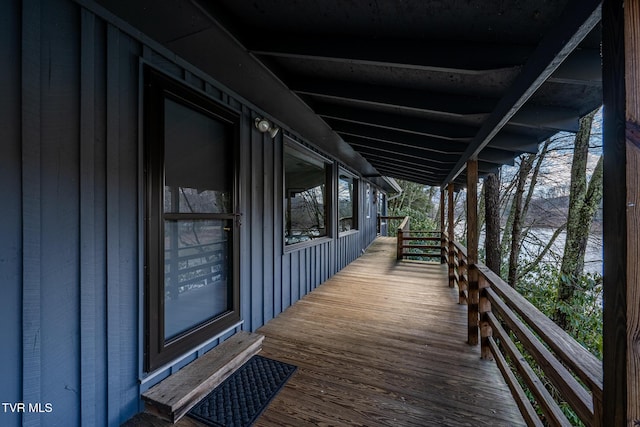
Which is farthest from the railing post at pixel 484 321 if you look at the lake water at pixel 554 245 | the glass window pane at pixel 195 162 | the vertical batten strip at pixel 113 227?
the lake water at pixel 554 245

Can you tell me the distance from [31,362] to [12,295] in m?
0.33

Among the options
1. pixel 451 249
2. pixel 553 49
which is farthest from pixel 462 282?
pixel 553 49

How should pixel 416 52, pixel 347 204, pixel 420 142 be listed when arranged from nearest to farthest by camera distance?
pixel 416 52 < pixel 420 142 < pixel 347 204

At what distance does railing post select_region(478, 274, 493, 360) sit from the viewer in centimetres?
236

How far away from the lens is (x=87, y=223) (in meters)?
1.41

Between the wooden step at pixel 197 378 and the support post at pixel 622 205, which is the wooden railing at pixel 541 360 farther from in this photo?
the wooden step at pixel 197 378

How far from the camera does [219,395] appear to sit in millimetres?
1854

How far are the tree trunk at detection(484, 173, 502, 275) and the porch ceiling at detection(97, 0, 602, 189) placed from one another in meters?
3.93

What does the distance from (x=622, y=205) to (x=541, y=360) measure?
42.0 inches

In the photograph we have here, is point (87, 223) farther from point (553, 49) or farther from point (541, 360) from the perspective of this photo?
point (541, 360)

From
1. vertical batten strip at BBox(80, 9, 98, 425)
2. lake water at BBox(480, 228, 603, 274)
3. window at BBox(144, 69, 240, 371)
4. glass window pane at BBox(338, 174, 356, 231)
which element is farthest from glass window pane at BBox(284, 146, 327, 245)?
lake water at BBox(480, 228, 603, 274)

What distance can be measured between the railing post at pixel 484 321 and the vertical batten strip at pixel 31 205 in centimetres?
304

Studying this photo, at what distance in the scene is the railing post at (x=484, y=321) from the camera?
7.73 feet

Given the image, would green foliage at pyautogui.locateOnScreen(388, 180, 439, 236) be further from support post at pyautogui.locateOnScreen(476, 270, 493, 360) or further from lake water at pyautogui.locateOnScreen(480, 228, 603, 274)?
support post at pyautogui.locateOnScreen(476, 270, 493, 360)
